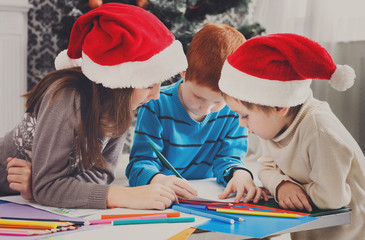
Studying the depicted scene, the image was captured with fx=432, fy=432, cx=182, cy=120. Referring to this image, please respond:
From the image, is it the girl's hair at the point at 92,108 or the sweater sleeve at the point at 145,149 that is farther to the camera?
the sweater sleeve at the point at 145,149

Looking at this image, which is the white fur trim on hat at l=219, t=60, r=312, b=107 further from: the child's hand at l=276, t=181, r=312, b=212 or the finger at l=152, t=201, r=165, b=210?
the finger at l=152, t=201, r=165, b=210

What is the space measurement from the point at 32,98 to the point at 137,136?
31cm

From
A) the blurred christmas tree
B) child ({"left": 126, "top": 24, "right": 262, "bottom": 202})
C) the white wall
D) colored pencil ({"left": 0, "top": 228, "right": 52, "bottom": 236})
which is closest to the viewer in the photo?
Answer: colored pencil ({"left": 0, "top": 228, "right": 52, "bottom": 236})

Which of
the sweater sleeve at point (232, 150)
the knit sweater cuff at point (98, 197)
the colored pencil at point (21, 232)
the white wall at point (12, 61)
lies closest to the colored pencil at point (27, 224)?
the colored pencil at point (21, 232)

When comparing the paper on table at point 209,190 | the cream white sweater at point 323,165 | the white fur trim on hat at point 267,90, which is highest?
the white fur trim on hat at point 267,90

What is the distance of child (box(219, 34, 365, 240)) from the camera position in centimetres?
85

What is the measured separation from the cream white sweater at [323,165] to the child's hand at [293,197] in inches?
0.6

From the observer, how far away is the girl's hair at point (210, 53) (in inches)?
45.8

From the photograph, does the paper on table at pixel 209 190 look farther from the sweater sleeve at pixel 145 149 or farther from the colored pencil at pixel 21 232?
the colored pencil at pixel 21 232

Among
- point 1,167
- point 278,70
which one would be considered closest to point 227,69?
point 278,70

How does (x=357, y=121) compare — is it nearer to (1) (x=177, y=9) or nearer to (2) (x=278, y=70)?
(1) (x=177, y=9)

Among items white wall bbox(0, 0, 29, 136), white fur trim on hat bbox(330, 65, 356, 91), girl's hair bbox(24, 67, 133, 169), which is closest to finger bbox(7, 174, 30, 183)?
girl's hair bbox(24, 67, 133, 169)

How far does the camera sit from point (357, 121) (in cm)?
224

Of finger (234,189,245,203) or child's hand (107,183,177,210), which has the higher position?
child's hand (107,183,177,210)
